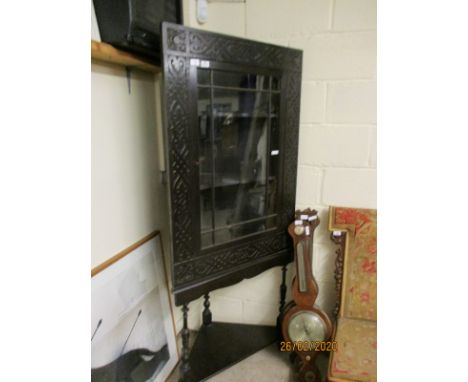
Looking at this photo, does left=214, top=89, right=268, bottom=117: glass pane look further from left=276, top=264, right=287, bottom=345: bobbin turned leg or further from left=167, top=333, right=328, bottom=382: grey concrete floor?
left=167, top=333, right=328, bottom=382: grey concrete floor

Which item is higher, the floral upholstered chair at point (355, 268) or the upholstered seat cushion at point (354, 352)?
the floral upholstered chair at point (355, 268)

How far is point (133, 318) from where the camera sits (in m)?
1.17

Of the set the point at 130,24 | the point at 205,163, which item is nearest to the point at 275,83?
the point at 205,163

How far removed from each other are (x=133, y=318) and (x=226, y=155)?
765 mm

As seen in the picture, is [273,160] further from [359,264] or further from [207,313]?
[207,313]

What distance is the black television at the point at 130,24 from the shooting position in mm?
893

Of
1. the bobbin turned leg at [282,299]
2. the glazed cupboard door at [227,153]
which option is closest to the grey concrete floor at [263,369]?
the bobbin turned leg at [282,299]

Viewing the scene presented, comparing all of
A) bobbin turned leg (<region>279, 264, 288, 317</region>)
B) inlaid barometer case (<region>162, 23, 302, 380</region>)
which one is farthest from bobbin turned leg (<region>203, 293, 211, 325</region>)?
bobbin turned leg (<region>279, 264, 288, 317</region>)

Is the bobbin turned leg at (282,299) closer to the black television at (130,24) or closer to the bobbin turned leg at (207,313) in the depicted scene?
the bobbin turned leg at (207,313)
